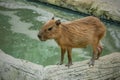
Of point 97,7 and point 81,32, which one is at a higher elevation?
point 81,32

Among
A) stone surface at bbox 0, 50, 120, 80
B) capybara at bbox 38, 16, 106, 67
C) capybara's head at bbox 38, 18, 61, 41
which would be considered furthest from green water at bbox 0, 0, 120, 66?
capybara's head at bbox 38, 18, 61, 41

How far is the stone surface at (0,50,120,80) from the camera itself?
6516 mm

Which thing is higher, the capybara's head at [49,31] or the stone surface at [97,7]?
the capybara's head at [49,31]

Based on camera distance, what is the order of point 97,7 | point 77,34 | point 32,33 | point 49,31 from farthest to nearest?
point 97,7, point 32,33, point 77,34, point 49,31


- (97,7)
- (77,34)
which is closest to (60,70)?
(77,34)

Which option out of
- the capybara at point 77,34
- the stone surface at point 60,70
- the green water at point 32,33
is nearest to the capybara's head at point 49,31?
the capybara at point 77,34

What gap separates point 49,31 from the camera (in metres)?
6.25

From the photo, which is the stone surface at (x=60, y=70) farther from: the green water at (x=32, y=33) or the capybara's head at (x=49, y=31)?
the green water at (x=32, y=33)

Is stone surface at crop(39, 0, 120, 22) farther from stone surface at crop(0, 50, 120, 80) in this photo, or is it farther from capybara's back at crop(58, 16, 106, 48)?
capybara's back at crop(58, 16, 106, 48)

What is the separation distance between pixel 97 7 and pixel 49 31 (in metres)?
6.24

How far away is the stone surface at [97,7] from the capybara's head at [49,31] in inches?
227

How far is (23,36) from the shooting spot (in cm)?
1060

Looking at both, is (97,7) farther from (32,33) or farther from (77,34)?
(77,34)

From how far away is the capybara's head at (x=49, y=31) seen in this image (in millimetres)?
6199
